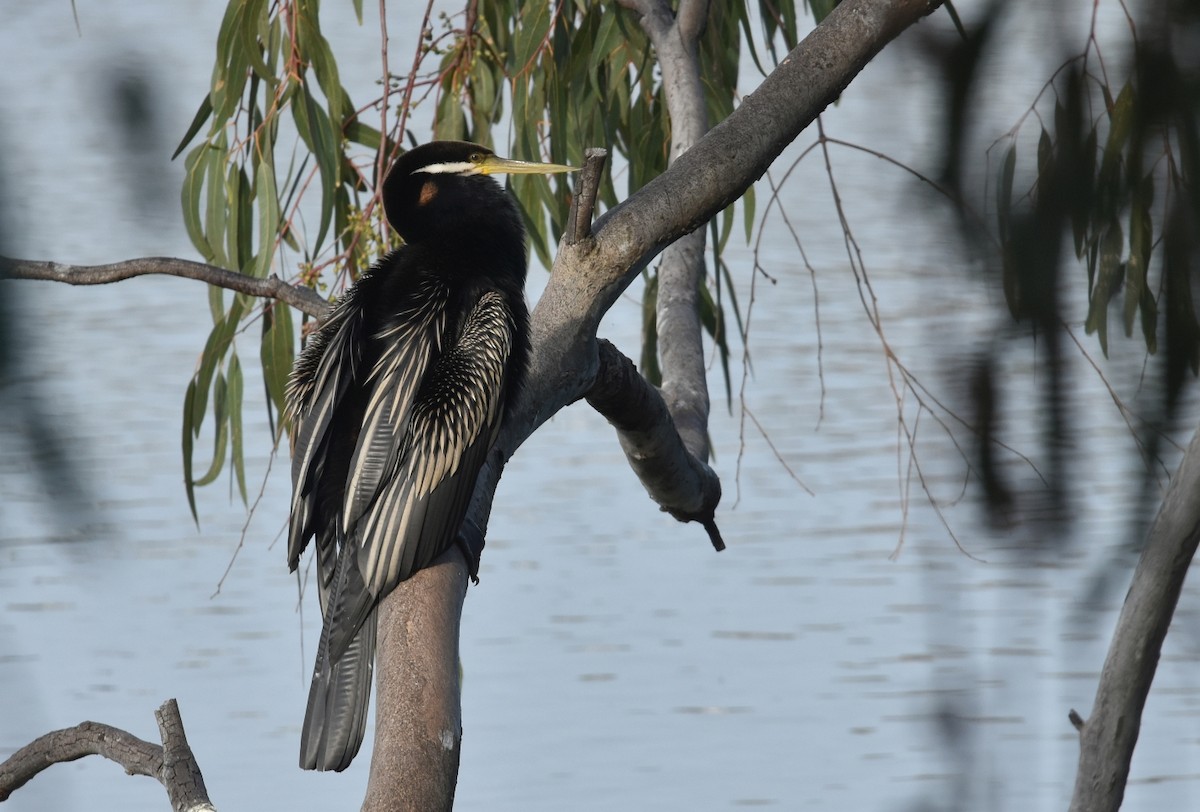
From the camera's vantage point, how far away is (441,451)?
1.63 m

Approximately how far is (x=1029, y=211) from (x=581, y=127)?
196 cm

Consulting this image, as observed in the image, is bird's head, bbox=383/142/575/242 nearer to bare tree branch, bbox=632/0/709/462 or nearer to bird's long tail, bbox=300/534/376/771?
bare tree branch, bbox=632/0/709/462

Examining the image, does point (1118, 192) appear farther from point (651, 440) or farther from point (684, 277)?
point (684, 277)

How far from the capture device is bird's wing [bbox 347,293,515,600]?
5.05 ft

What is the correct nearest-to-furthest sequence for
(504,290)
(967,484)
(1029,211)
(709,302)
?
1. (1029,211)
2. (967,484)
3. (504,290)
4. (709,302)

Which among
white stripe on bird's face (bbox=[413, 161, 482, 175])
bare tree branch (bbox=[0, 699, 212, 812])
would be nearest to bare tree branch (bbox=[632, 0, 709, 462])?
white stripe on bird's face (bbox=[413, 161, 482, 175])

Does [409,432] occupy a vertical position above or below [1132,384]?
below

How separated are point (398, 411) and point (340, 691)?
327mm

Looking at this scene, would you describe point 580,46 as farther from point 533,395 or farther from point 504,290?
point 533,395

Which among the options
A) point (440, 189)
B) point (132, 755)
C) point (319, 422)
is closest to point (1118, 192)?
point (132, 755)

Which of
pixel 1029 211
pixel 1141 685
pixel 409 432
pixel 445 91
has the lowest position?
pixel 1141 685

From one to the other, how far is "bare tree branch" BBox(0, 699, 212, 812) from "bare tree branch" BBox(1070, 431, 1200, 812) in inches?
28.5

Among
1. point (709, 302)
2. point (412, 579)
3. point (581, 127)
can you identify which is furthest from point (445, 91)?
point (412, 579)

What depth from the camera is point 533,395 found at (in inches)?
66.2
